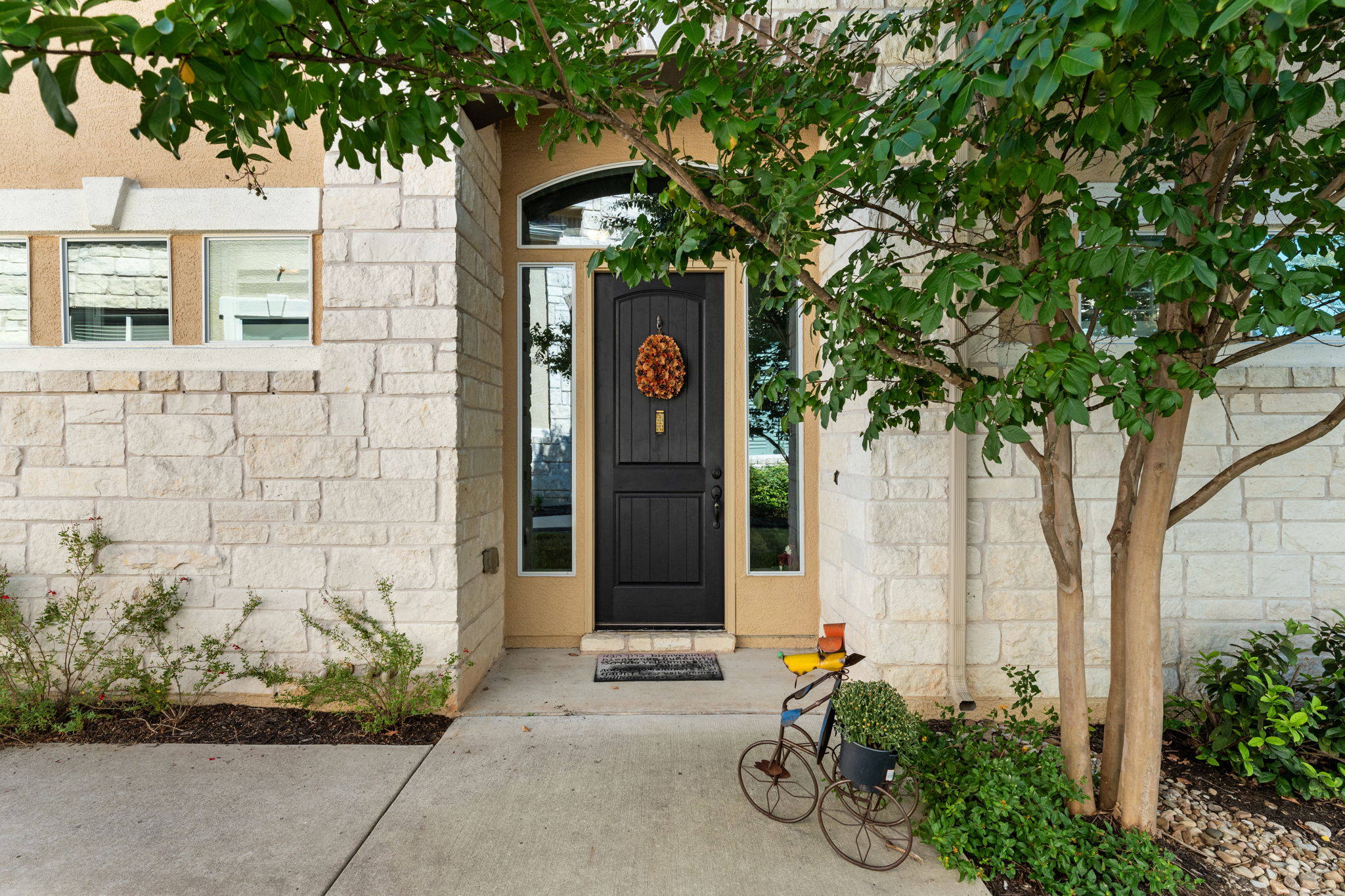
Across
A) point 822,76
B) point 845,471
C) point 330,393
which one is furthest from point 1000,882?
point 330,393

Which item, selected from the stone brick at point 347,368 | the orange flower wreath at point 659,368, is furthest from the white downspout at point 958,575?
the stone brick at point 347,368

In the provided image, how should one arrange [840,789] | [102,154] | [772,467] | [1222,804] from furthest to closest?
1. [772,467]
2. [102,154]
3. [1222,804]
4. [840,789]

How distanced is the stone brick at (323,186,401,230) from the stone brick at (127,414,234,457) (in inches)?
42.9

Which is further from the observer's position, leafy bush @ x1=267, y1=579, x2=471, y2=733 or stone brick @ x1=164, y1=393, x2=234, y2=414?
stone brick @ x1=164, y1=393, x2=234, y2=414

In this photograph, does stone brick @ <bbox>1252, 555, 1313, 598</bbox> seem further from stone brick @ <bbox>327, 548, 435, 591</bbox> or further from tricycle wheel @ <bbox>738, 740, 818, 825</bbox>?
stone brick @ <bbox>327, 548, 435, 591</bbox>

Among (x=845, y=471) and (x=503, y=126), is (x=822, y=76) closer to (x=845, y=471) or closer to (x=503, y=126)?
(x=845, y=471)

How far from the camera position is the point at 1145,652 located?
2254 millimetres

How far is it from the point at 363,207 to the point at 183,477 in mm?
1540

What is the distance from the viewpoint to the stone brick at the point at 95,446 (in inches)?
134

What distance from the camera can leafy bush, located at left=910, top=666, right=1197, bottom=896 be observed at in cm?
207

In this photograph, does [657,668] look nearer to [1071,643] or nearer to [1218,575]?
[1071,643]

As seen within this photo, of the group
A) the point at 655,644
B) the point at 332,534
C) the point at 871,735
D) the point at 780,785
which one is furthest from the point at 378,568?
the point at 871,735

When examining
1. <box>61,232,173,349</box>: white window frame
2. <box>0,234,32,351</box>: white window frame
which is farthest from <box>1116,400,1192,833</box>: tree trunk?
<box>0,234,32,351</box>: white window frame

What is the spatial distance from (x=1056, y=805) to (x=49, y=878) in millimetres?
3121
